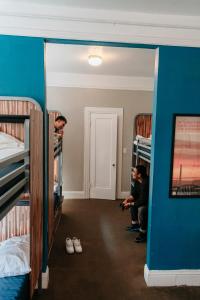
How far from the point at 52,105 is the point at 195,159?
11.3 feet

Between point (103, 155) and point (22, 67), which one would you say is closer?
point (22, 67)

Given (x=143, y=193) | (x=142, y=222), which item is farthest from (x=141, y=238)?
(x=143, y=193)

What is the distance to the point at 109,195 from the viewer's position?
5391 millimetres

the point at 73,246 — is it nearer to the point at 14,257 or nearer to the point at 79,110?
the point at 14,257

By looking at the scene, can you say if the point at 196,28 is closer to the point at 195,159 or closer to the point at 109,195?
the point at 195,159

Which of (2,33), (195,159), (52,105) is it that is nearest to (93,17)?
(2,33)

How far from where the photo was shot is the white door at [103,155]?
17.3 ft

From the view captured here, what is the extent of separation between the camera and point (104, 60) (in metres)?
3.79

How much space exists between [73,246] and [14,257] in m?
1.33

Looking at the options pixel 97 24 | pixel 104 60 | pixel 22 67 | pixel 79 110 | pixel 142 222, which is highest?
pixel 104 60

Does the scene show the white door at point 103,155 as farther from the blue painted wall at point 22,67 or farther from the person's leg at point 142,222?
the blue painted wall at point 22,67

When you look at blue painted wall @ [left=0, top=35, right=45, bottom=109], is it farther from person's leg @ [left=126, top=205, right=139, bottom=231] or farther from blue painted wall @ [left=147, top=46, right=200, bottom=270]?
person's leg @ [left=126, top=205, right=139, bottom=231]

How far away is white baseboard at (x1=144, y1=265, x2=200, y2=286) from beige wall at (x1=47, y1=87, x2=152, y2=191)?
9.81 feet

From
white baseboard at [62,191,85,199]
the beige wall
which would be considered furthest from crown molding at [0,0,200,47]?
white baseboard at [62,191,85,199]
